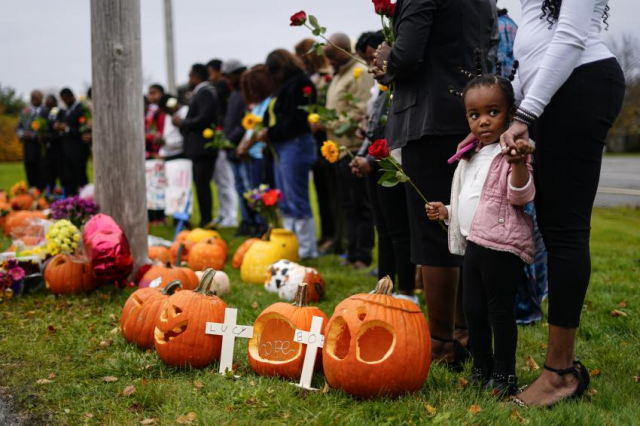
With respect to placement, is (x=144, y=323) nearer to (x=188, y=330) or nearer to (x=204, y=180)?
(x=188, y=330)

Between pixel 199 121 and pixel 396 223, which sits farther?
pixel 199 121

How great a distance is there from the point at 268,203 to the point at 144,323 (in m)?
3.23

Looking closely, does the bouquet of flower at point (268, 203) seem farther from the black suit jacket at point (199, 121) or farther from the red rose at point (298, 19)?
the red rose at point (298, 19)

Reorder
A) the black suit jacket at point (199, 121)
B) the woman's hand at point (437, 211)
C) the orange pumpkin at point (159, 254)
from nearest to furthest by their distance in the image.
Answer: the woman's hand at point (437, 211) < the orange pumpkin at point (159, 254) < the black suit jacket at point (199, 121)

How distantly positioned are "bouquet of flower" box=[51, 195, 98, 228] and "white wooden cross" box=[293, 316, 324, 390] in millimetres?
3093

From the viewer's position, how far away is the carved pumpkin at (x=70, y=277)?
496 cm

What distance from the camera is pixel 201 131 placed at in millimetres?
8383

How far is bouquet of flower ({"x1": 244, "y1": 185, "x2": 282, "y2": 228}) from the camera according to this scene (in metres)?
6.75

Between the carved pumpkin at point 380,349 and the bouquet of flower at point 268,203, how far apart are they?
392 cm

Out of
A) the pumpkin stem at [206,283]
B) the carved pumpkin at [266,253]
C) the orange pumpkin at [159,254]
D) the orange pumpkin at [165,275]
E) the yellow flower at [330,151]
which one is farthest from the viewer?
the orange pumpkin at [159,254]

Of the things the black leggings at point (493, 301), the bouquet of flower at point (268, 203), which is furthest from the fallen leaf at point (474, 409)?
the bouquet of flower at point (268, 203)

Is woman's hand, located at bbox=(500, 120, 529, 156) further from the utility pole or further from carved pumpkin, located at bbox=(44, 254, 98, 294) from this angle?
the utility pole

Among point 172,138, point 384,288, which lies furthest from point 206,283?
point 172,138

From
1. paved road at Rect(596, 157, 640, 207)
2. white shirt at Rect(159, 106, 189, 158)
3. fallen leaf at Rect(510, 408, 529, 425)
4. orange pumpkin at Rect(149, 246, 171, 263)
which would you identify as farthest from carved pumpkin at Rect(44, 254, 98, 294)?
paved road at Rect(596, 157, 640, 207)
